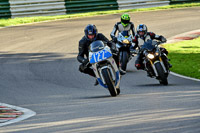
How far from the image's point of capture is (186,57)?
60.5 ft

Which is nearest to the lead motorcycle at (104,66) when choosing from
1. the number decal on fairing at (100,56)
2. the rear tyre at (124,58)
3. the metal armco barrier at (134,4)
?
the number decal on fairing at (100,56)

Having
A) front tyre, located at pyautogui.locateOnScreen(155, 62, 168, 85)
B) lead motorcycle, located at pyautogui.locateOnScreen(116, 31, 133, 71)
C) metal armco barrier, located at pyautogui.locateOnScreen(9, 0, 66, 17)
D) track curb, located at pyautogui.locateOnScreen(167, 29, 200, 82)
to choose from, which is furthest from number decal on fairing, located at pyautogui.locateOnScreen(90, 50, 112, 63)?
metal armco barrier, located at pyautogui.locateOnScreen(9, 0, 66, 17)

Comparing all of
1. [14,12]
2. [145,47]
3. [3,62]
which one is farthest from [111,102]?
[14,12]

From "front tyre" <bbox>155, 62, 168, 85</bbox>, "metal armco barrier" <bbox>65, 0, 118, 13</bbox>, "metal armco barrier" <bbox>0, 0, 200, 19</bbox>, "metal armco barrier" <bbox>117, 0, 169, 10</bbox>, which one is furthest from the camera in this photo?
"metal armco barrier" <bbox>117, 0, 169, 10</bbox>

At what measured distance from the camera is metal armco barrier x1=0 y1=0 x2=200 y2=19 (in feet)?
103

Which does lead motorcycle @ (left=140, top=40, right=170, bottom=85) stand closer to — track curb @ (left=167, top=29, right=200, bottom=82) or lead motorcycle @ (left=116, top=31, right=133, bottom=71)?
lead motorcycle @ (left=116, top=31, right=133, bottom=71)

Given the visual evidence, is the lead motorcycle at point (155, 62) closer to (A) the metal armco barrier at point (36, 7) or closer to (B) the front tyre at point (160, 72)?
(B) the front tyre at point (160, 72)

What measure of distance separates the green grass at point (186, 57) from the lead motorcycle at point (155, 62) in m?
1.82

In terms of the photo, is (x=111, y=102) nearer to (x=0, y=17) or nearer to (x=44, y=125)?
(x=44, y=125)

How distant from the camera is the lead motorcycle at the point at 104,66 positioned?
35.8ft

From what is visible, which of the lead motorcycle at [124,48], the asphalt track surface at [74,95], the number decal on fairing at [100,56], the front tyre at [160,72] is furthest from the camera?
the lead motorcycle at [124,48]

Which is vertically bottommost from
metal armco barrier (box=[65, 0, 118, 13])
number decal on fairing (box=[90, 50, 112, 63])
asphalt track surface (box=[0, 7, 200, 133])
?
asphalt track surface (box=[0, 7, 200, 133])

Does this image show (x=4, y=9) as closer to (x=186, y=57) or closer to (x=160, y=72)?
(x=186, y=57)

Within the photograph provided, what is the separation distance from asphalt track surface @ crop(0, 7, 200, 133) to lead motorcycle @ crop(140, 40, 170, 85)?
0.90 ft
